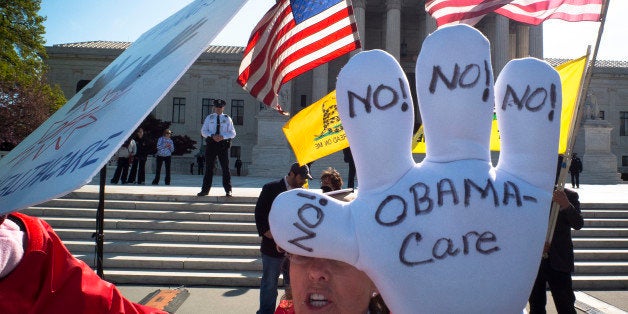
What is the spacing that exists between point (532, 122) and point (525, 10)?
10.0 ft

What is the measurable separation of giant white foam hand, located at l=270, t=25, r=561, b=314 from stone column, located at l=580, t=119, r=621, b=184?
2479 cm

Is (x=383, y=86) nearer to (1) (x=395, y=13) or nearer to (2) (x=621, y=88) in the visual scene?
(1) (x=395, y=13)

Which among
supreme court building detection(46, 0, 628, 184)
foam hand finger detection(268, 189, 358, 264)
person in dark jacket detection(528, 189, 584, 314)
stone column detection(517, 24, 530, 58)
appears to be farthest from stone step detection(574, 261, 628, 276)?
stone column detection(517, 24, 530, 58)

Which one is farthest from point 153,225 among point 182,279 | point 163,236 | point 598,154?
point 598,154

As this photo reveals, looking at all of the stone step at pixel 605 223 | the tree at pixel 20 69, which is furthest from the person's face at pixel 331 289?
the tree at pixel 20 69

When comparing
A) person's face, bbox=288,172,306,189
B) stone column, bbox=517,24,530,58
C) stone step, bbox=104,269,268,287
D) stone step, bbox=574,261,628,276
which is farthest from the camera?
stone column, bbox=517,24,530,58

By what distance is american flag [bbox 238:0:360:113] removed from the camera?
12.8ft

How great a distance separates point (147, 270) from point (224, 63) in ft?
107

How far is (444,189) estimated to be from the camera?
45.7 inches

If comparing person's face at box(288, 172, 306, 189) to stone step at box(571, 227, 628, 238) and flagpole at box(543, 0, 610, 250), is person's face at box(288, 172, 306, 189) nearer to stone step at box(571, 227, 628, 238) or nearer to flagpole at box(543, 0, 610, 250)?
flagpole at box(543, 0, 610, 250)

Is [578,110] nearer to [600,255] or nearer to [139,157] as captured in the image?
[600,255]

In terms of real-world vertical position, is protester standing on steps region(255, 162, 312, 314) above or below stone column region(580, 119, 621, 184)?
below

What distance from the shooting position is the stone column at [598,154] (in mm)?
22688

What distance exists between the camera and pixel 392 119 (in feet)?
3.95
